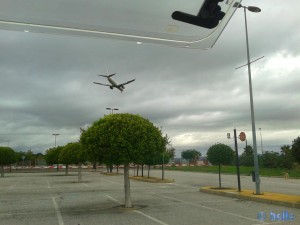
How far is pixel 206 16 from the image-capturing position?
218 cm

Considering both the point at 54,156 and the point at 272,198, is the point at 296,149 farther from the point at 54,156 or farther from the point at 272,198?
the point at 54,156

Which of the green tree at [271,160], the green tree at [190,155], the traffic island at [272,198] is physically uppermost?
the green tree at [190,155]

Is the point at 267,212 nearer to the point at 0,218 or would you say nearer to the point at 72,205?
the point at 72,205

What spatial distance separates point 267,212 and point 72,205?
7.50 m

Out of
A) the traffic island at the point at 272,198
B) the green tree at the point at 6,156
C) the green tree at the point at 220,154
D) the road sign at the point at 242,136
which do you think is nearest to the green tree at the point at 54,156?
the green tree at the point at 6,156

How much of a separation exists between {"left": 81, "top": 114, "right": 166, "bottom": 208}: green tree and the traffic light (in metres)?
10.7

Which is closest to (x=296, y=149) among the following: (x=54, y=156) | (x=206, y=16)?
(x=206, y=16)

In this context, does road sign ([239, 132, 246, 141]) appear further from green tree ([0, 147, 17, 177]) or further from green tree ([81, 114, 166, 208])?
green tree ([0, 147, 17, 177])

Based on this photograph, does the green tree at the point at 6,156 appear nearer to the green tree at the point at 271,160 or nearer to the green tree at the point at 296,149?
the green tree at the point at 296,149

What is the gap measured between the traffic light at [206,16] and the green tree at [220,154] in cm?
1856

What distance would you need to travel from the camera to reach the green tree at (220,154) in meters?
20.2

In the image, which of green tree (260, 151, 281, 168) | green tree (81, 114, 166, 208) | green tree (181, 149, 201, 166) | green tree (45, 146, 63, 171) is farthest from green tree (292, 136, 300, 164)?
green tree (181, 149, 201, 166)

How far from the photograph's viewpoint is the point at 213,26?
228cm

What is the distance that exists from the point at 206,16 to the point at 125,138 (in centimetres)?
1097
